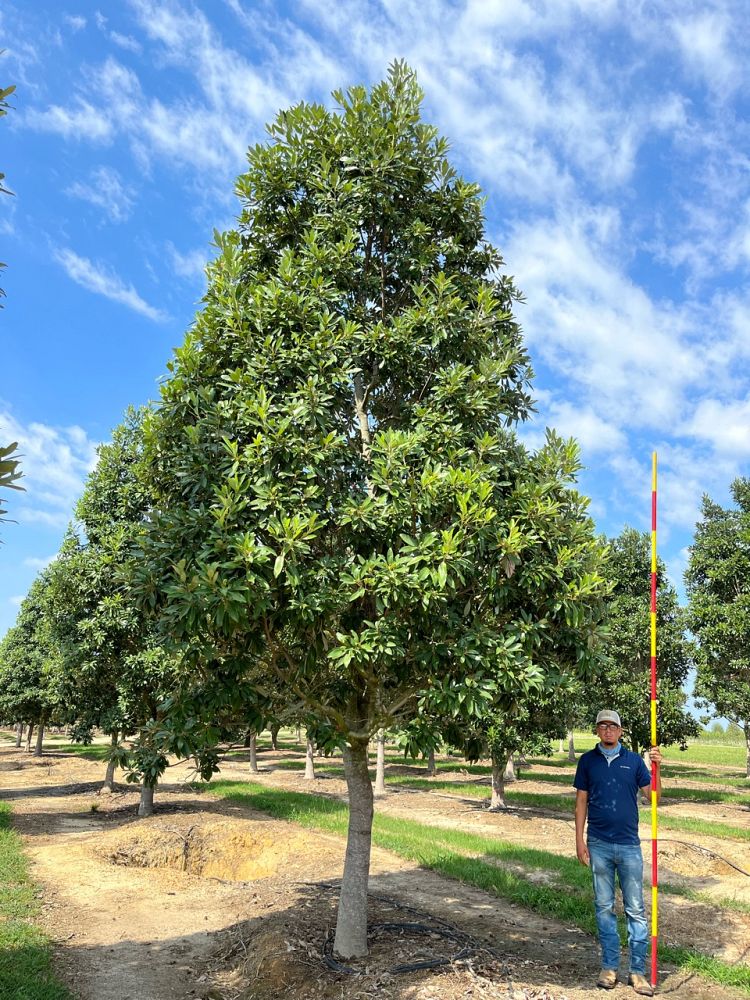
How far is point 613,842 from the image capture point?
821 cm

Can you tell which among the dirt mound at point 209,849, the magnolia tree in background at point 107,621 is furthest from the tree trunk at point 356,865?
the magnolia tree in background at point 107,621

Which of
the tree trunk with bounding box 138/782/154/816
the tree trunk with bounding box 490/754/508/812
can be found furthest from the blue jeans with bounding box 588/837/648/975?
the tree trunk with bounding box 490/754/508/812

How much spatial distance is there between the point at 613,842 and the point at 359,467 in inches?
213

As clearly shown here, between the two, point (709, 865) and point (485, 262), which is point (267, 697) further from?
point (709, 865)

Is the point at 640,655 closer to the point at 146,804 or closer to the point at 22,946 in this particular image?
→ the point at 146,804

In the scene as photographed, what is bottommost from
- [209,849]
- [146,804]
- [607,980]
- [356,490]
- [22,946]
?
[146,804]

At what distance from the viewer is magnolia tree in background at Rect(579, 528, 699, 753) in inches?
1128

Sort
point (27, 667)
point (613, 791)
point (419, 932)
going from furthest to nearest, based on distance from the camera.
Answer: point (27, 667)
point (419, 932)
point (613, 791)

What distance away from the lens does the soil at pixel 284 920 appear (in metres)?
8.25

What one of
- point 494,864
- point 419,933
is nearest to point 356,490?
point 419,933

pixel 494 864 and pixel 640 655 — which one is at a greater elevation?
pixel 640 655

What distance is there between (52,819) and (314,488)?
2095 centimetres

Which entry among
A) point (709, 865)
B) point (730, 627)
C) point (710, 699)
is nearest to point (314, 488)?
point (709, 865)

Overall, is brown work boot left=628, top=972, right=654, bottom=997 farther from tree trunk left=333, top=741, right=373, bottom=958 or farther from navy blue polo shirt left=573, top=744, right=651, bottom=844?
tree trunk left=333, top=741, right=373, bottom=958
